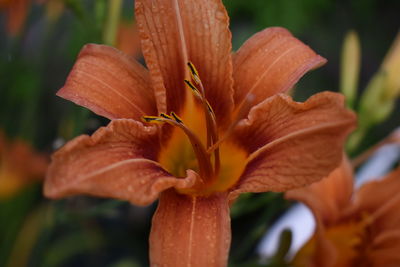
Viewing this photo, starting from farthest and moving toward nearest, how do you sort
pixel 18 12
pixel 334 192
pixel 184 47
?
pixel 18 12 < pixel 334 192 < pixel 184 47

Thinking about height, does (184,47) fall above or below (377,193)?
above

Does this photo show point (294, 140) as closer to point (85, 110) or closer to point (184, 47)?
point (184, 47)

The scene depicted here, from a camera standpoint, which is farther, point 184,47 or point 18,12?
point 18,12

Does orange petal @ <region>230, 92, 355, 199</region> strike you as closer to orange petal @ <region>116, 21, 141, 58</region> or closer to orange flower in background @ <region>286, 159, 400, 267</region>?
orange flower in background @ <region>286, 159, 400, 267</region>

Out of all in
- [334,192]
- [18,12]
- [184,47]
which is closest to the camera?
[184,47]

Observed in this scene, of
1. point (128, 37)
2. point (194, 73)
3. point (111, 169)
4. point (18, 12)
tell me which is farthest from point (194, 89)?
point (128, 37)

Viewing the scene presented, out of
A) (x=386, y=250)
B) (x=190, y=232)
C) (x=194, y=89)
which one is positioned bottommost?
(x=386, y=250)

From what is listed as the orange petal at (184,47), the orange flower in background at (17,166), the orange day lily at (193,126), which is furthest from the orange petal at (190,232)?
the orange flower in background at (17,166)
